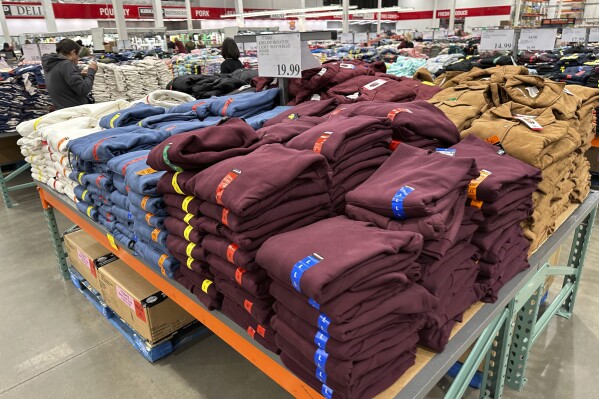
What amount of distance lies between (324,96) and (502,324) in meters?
1.60

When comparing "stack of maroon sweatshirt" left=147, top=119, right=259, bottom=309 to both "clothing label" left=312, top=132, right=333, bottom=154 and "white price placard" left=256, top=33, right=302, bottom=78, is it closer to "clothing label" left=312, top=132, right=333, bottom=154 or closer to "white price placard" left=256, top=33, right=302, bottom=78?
"clothing label" left=312, top=132, right=333, bottom=154

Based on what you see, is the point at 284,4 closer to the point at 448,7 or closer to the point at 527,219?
the point at 448,7

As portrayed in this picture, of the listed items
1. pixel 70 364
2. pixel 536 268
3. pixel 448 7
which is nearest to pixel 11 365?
pixel 70 364

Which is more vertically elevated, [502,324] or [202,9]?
[202,9]

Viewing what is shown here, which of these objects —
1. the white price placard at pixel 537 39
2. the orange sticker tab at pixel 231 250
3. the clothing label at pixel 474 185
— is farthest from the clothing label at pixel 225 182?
the white price placard at pixel 537 39

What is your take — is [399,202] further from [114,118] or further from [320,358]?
[114,118]

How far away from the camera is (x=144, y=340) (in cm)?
259

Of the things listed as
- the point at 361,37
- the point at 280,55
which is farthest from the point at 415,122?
the point at 361,37

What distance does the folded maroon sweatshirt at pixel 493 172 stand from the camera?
4.73 feet

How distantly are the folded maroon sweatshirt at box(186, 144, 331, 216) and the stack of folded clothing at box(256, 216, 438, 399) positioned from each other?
140 mm

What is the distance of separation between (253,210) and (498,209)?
835mm

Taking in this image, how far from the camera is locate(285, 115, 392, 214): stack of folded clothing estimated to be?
1528mm

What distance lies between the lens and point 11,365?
2650mm

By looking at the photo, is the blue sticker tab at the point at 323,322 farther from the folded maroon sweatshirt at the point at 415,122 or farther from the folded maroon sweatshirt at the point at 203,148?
the folded maroon sweatshirt at the point at 415,122
